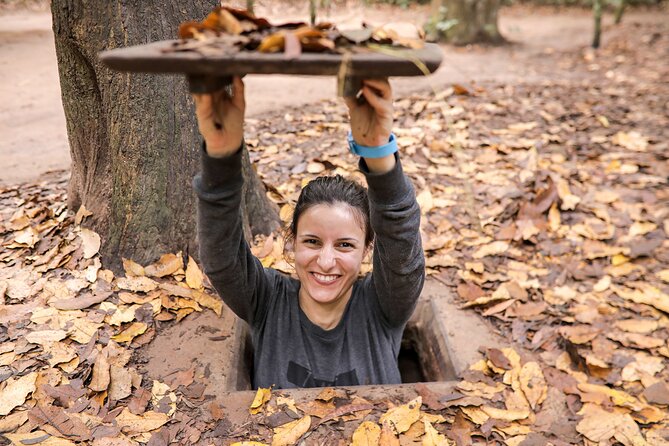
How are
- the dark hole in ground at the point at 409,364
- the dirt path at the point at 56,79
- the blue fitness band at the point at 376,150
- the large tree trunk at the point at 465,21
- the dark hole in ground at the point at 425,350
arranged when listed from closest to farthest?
the blue fitness band at the point at 376,150
the dark hole in ground at the point at 425,350
the dark hole in ground at the point at 409,364
the dirt path at the point at 56,79
the large tree trunk at the point at 465,21

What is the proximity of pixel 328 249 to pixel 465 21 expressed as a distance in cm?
972

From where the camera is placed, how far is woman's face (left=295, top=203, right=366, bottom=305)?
2.24 metres

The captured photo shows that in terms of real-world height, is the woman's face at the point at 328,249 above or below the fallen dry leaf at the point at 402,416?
above

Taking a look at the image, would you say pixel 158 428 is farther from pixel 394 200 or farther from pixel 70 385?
pixel 394 200

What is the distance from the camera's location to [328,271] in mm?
2234

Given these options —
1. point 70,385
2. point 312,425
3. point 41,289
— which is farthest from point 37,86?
point 312,425

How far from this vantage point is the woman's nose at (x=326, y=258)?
7.24ft

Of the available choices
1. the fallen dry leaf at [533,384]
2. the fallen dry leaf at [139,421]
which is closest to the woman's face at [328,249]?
the fallen dry leaf at [139,421]

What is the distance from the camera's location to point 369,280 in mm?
2527

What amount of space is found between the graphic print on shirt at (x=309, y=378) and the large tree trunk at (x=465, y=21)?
30.9 feet

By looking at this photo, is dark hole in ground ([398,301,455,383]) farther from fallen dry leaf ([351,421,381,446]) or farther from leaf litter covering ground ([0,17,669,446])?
fallen dry leaf ([351,421,381,446])

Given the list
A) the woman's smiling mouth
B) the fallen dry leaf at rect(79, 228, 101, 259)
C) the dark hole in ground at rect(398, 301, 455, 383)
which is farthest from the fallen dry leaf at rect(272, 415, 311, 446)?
the fallen dry leaf at rect(79, 228, 101, 259)

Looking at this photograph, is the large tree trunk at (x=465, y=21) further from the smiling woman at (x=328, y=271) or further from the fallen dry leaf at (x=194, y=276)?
the smiling woman at (x=328, y=271)

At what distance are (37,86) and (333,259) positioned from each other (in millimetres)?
5642
